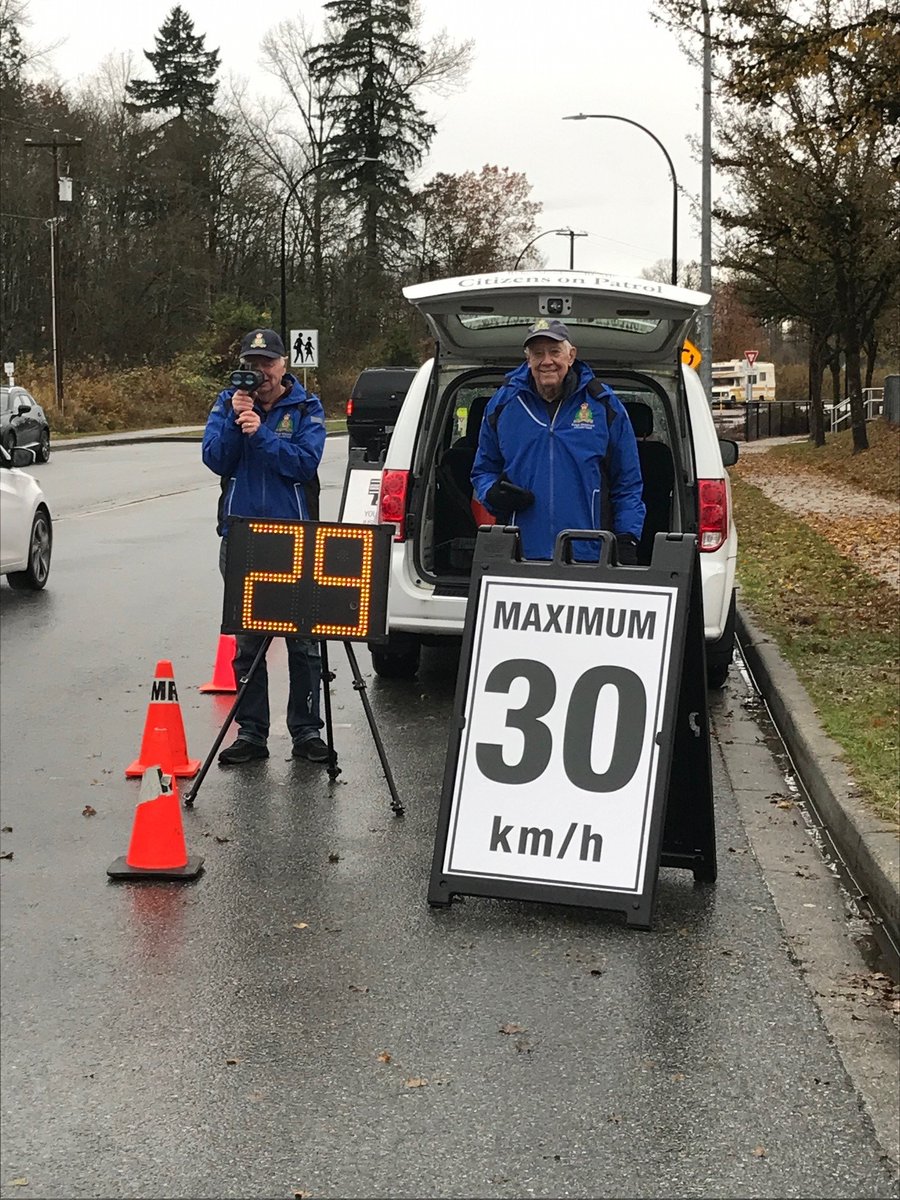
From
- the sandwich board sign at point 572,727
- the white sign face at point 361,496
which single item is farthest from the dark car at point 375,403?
the sandwich board sign at point 572,727

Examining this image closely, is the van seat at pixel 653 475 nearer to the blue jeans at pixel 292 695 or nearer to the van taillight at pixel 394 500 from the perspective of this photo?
the van taillight at pixel 394 500

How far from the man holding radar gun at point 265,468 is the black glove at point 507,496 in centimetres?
90

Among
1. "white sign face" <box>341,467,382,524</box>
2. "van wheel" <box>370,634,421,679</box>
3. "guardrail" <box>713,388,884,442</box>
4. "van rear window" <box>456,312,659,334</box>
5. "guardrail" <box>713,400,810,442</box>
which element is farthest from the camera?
"guardrail" <box>713,400,810,442</box>

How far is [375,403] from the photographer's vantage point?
24.3m

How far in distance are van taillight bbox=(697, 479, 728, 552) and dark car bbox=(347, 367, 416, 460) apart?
14739 mm

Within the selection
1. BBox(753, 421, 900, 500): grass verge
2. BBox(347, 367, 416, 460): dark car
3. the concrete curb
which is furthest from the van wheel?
A: BBox(753, 421, 900, 500): grass verge

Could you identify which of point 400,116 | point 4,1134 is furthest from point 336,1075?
point 400,116

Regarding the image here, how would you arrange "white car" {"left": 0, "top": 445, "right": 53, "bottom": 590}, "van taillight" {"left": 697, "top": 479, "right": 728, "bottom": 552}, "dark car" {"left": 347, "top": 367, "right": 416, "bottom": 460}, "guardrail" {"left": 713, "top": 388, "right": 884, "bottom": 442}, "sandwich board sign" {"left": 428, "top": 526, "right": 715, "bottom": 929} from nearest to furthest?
"sandwich board sign" {"left": 428, "top": 526, "right": 715, "bottom": 929} → "van taillight" {"left": 697, "top": 479, "right": 728, "bottom": 552} → "white car" {"left": 0, "top": 445, "right": 53, "bottom": 590} → "dark car" {"left": 347, "top": 367, "right": 416, "bottom": 460} → "guardrail" {"left": 713, "top": 388, "right": 884, "bottom": 442}

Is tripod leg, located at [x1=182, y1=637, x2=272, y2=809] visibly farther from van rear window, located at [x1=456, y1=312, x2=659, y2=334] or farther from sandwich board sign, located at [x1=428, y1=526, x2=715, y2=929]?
van rear window, located at [x1=456, y1=312, x2=659, y2=334]

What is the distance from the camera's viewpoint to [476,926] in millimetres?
5438

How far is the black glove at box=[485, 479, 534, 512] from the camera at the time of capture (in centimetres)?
686

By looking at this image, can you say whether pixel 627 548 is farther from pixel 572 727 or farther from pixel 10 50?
pixel 10 50

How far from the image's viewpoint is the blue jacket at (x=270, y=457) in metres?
7.37

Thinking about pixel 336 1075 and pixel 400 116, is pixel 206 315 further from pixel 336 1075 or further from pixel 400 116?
pixel 336 1075
